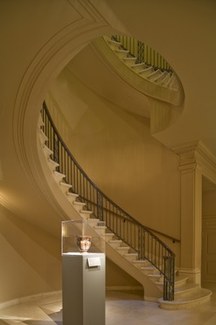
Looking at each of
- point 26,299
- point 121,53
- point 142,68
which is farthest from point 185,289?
point 121,53

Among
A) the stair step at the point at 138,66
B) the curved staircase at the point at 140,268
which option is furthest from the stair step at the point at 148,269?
the stair step at the point at 138,66

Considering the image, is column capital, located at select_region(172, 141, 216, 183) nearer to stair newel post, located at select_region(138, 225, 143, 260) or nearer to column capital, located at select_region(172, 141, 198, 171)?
column capital, located at select_region(172, 141, 198, 171)

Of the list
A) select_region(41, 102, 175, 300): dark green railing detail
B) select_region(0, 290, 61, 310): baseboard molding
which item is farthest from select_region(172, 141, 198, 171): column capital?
select_region(0, 290, 61, 310): baseboard molding

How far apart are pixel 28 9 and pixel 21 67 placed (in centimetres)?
84

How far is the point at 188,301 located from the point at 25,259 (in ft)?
11.1

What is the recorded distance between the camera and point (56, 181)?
5.77 m

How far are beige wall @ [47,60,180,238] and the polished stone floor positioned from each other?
2.63 m

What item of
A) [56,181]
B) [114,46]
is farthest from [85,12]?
[114,46]

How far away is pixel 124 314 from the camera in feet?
18.2

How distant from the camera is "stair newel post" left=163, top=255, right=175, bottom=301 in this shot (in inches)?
238

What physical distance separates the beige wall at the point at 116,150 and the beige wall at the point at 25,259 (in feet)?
8.11

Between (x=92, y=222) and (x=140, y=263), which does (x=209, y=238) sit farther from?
(x=92, y=222)

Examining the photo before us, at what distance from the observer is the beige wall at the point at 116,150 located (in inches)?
336

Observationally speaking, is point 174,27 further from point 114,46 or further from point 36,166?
point 114,46
